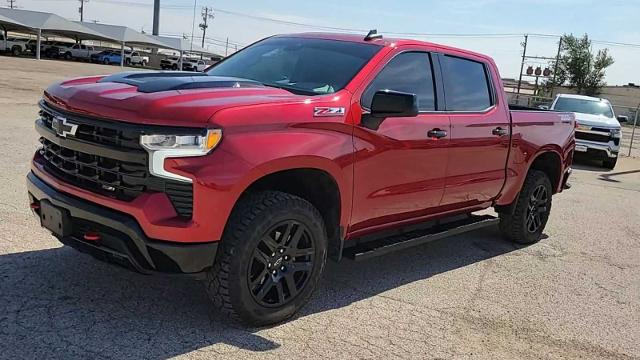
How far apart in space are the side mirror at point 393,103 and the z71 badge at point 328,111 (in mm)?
271

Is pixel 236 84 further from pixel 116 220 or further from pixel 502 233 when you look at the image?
pixel 502 233

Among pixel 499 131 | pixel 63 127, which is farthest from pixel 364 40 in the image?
pixel 63 127

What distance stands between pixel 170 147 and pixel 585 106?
1599cm

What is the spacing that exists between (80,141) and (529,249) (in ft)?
16.1

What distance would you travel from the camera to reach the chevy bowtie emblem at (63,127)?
371 centimetres

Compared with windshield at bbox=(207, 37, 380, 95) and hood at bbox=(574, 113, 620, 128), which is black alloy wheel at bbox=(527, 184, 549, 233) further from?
hood at bbox=(574, 113, 620, 128)

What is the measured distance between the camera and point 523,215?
260 inches

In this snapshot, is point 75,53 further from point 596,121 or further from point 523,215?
point 523,215

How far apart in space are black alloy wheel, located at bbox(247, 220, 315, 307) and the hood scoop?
3.30ft

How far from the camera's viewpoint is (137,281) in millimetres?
4547

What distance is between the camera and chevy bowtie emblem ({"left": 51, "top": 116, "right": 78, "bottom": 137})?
3713 millimetres

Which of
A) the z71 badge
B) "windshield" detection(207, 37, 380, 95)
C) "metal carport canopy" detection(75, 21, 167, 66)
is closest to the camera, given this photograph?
the z71 badge

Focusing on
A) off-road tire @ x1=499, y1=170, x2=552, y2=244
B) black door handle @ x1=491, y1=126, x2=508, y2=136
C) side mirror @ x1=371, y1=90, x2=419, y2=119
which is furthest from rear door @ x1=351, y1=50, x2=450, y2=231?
off-road tire @ x1=499, y1=170, x2=552, y2=244

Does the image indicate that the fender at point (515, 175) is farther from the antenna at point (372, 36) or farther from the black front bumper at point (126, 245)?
the black front bumper at point (126, 245)
